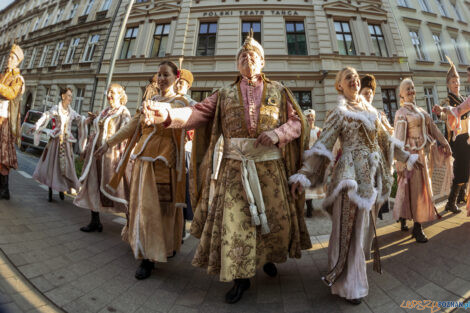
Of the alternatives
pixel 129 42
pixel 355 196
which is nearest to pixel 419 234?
pixel 355 196

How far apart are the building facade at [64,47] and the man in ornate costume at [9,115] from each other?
9260 mm

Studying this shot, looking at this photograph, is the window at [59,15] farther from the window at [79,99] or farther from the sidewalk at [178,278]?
the sidewalk at [178,278]

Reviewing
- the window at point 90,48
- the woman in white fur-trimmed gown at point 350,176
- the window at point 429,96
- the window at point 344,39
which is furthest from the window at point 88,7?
the window at point 429,96

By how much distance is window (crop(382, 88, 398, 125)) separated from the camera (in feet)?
35.1

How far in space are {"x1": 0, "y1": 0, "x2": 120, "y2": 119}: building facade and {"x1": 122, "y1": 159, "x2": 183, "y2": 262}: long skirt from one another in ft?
41.2

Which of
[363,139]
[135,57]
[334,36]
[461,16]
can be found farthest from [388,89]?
[135,57]

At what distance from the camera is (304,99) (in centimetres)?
1069

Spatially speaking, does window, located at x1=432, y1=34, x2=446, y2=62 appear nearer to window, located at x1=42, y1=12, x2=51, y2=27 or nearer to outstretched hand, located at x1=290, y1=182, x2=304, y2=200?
outstretched hand, located at x1=290, y1=182, x2=304, y2=200

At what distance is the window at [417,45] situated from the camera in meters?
11.7

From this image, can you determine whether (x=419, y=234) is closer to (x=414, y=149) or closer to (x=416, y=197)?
(x=416, y=197)

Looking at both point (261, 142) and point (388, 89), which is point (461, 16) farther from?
point (261, 142)

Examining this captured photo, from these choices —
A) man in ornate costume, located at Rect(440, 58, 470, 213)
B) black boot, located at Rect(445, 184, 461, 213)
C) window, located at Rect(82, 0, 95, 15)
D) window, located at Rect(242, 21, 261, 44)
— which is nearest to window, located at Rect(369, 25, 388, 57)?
window, located at Rect(242, 21, 261, 44)

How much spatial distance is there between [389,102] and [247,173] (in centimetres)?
1264

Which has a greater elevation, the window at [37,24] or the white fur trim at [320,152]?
the window at [37,24]
